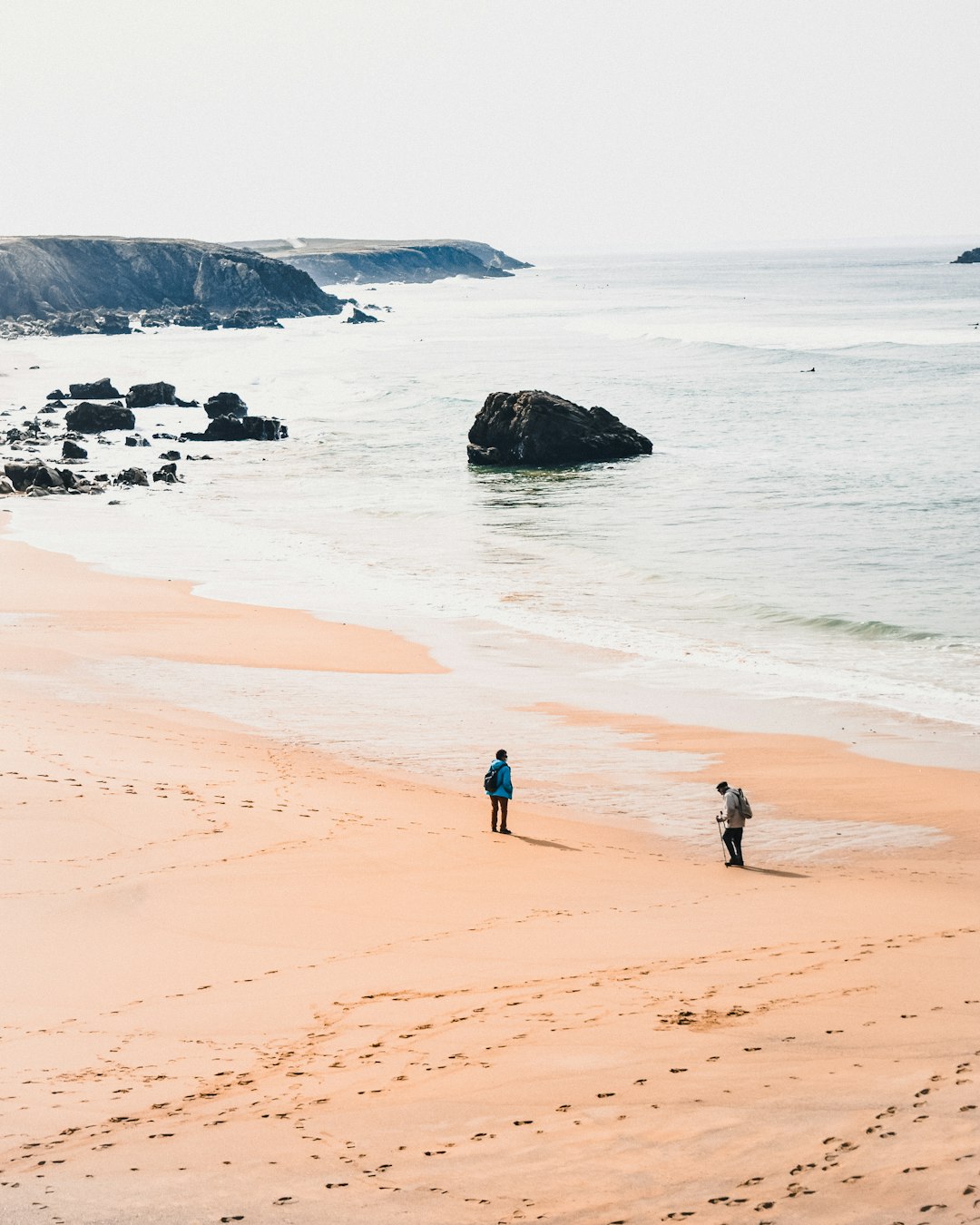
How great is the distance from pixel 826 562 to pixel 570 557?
6.72m

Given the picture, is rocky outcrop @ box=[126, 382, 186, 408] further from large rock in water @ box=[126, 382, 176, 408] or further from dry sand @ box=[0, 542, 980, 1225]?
dry sand @ box=[0, 542, 980, 1225]

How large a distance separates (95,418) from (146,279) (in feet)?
358

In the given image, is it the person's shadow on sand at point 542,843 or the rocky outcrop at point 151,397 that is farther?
the rocky outcrop at point 151,397

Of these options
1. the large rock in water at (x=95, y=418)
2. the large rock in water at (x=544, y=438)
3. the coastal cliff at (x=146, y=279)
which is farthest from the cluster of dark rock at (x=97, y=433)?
the coastal cliff at (x=146, y=279)

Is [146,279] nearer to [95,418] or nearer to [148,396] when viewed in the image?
[148,396]

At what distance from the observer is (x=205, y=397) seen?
233 ft

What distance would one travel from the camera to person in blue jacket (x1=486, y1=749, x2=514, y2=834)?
1451 cm

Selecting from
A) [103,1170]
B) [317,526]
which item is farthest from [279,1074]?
[317,526]

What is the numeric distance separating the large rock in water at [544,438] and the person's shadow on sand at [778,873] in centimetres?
3665

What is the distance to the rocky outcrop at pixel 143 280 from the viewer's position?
144125 millimetres

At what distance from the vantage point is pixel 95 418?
190ft

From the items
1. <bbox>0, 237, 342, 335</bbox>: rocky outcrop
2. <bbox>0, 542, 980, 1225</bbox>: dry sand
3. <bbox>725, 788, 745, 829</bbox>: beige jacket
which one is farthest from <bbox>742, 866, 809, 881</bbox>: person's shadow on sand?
<bbox>0, 237, 342, 335</bbox>: rocky outcrop

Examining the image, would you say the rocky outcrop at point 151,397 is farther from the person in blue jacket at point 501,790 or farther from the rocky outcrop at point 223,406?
the person in blue jacket at point 501,790

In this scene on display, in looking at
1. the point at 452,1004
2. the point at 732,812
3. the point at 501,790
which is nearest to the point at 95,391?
the point at 501,790
